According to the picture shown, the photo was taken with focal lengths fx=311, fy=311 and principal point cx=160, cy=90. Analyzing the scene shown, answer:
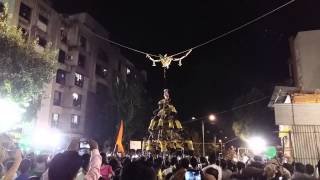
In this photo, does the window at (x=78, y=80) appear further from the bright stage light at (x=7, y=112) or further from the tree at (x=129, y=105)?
the bright stage light at (x=7, y=112)

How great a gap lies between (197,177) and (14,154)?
3.36 meters

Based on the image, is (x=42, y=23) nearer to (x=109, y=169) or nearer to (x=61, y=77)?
(x=61, y=77)

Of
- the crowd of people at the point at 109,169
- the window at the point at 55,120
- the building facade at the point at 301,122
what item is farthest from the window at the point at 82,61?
the crowd of people at the point at 109,169

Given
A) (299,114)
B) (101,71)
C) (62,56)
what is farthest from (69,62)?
(299,114)

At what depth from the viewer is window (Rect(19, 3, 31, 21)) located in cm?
3375

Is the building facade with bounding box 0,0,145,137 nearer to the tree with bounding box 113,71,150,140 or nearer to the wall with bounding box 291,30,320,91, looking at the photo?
the tree with bounding box 113,71,150,140

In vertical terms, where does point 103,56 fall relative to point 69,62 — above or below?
above

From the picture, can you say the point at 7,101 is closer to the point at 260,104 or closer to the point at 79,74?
the point at 79,74

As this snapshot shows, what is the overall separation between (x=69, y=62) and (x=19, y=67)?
68.1 ft

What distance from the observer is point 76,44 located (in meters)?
42.7

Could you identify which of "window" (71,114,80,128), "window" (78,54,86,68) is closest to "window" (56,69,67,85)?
"window" (78,54,86,68)

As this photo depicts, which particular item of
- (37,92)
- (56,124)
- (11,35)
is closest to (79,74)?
(56,124)

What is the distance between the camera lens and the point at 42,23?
122 feet

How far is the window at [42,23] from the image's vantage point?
36594 mm
